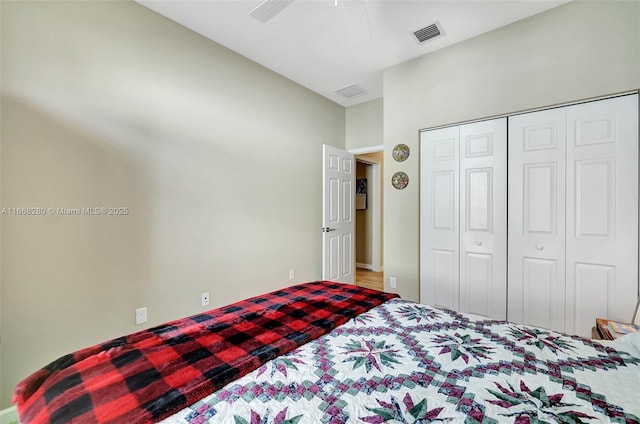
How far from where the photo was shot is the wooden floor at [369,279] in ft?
14.1

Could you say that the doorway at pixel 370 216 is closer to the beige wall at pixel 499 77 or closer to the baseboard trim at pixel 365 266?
the baseboard trim at pixel 365 266

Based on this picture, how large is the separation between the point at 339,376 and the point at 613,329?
74.6 inches

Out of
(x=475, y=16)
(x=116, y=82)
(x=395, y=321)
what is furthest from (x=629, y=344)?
(x=116, y=82)

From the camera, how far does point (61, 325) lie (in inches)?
70.5

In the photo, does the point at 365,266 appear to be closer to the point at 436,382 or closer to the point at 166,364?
the point at 436,382

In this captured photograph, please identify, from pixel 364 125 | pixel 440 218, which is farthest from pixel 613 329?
pixel 364 125

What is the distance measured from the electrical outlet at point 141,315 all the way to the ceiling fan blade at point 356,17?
248cm

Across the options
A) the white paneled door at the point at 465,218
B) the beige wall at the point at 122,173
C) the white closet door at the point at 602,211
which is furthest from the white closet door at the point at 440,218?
the beige wall at the point at 122,173

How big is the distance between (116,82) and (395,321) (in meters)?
2.49

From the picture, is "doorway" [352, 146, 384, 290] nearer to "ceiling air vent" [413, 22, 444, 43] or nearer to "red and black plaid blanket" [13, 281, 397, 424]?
"ceiling air vent" [413, 22, 444, 43]

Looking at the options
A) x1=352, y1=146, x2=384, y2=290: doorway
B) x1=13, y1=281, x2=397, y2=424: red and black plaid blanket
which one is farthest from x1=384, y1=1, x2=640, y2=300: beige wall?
x1=352, y1=146, x2=384, y2=290: doorway

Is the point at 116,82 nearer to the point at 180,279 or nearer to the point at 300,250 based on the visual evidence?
the point at 180,279

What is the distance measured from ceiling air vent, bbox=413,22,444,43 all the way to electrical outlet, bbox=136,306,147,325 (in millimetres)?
3279

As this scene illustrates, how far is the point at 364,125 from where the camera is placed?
411 cm
